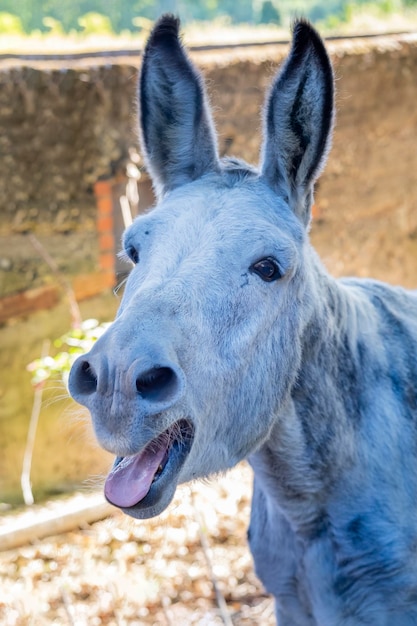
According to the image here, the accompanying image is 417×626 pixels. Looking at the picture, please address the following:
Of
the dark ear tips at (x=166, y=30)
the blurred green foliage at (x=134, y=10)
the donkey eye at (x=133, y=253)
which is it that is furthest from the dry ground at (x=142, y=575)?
the blurred green foliage at (x=134, y=10)

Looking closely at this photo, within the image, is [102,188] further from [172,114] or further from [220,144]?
[172,114]

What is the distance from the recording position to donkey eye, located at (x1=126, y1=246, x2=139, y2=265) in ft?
6.98

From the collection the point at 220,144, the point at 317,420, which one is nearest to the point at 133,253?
the point at 317,420

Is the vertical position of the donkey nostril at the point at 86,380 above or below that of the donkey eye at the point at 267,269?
below

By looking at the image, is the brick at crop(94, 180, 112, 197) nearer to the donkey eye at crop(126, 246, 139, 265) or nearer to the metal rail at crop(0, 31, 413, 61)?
the metal rail at crop(0, 31, 413, 61)

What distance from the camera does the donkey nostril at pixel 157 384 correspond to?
159 centimetres

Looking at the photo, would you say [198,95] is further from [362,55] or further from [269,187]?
[362,55]

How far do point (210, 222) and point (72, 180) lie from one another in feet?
11.7

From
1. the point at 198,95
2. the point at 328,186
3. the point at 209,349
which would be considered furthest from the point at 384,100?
the point at 209,349

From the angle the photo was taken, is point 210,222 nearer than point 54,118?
Yes

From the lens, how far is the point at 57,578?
12.4ft

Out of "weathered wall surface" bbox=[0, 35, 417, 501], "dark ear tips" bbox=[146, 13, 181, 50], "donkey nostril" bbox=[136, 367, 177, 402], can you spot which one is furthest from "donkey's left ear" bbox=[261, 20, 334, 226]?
"weathered wall surface" bbox=[0, 35, 417, 501]

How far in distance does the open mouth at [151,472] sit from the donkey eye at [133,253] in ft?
1.90

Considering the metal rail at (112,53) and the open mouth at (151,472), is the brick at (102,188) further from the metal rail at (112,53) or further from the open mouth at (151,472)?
the open mouth at (151,472)
